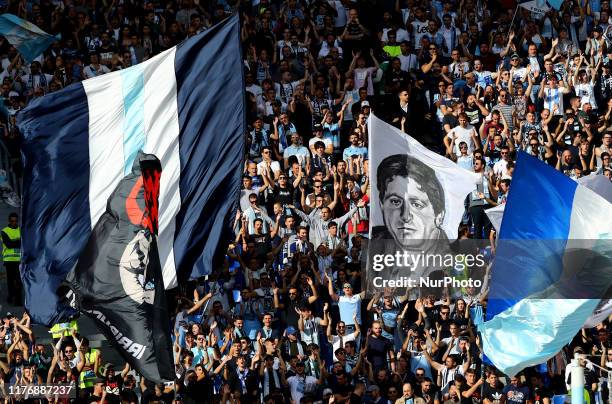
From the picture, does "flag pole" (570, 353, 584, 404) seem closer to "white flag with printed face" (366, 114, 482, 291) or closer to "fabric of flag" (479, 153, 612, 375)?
"fabric of flag" (479, 153, 612, 375)

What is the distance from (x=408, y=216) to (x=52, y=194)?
16.3 feet

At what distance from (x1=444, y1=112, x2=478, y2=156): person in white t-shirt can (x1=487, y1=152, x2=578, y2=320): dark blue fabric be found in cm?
779

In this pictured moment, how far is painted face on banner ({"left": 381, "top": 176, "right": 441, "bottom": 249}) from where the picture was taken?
22.0m

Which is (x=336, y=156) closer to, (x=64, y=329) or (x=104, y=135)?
(x=64, y=329)

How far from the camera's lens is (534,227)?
18922 mm

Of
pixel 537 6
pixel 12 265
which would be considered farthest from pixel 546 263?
pixel 537 6

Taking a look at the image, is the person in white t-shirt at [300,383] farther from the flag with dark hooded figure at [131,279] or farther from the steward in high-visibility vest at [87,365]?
the flag with dark hooded figure at [131,279]

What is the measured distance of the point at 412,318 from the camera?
23766mm

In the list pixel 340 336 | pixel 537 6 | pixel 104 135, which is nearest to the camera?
pixel 104 135

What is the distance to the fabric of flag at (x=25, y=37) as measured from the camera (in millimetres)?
26984

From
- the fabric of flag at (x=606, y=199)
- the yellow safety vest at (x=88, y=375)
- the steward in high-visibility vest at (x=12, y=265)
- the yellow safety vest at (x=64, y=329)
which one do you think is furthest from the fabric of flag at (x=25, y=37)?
the fabric of flag at (x=606, y=199)

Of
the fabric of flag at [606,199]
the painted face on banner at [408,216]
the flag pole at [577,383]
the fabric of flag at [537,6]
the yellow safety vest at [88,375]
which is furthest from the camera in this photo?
the fabric of flag at [537,6]

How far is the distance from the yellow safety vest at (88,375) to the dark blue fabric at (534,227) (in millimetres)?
6388

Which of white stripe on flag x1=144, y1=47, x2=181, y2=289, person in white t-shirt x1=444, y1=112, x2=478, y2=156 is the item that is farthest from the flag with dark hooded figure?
person in white t-shirt x1=444, y1=112, x2=478, y2=156
